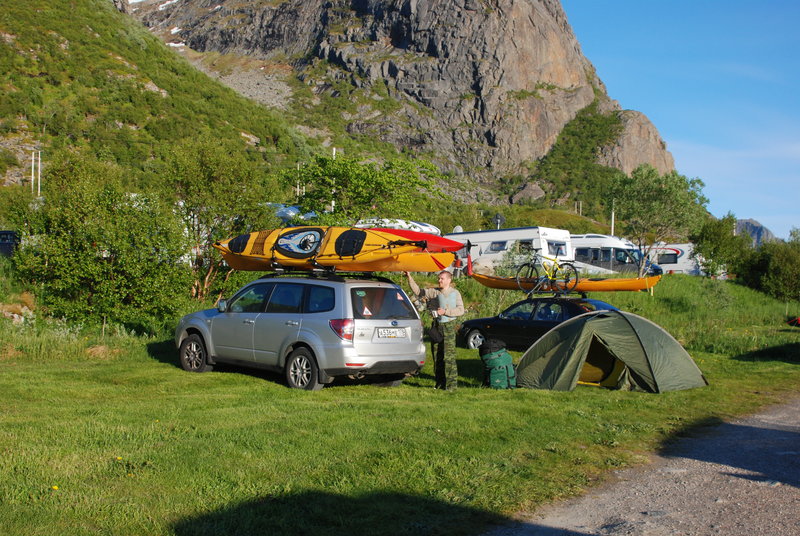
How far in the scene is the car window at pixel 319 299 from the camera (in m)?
9.53

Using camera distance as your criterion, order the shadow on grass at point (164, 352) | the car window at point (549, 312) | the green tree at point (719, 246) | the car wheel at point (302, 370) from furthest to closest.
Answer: the green tree at point (719, 246) < the car window at point (549, 312) < the shadow on grass at point (164, 352) < the car wheel at point (302, 370)

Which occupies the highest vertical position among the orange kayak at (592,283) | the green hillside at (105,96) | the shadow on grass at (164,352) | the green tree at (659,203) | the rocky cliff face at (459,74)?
the rocky cliff face at (459,74)

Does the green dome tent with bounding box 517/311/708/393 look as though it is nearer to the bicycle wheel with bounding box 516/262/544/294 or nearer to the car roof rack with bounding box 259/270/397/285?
the car roof rack with bounding box 259/270/397/285

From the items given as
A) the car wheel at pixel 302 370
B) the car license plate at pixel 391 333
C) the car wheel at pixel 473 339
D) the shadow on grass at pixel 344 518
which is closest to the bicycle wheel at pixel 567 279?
the car wheel at pixel 473 339

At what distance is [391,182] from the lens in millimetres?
20438

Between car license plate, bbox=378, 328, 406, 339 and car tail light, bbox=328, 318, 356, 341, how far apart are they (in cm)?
45

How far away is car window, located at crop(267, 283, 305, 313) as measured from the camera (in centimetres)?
995

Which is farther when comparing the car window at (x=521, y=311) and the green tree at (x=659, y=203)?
the green tree at (x=659, y=203)

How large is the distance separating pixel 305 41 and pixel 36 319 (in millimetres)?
149893

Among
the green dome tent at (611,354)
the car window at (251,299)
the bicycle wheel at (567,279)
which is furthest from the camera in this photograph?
the bicycle wheel at (567,279)

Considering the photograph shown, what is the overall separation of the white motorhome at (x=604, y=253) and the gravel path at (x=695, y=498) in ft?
97.4

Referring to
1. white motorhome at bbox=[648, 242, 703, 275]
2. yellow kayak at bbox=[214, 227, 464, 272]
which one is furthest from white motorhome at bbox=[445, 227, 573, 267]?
yellow kayak at bbox=[214, 227, 464, 272]

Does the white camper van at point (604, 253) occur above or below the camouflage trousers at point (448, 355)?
above

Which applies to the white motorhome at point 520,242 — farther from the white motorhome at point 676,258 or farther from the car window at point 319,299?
the car window at point 319,299
